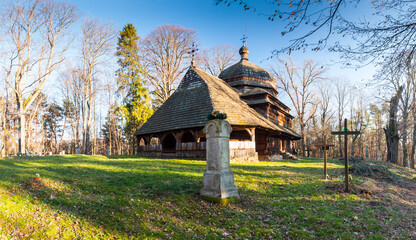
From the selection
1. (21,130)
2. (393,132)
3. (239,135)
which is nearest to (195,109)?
(239,135)

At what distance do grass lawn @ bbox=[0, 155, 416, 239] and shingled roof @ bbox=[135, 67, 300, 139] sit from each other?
274 inches

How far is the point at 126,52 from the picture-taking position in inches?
974

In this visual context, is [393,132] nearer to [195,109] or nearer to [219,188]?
[195,109]

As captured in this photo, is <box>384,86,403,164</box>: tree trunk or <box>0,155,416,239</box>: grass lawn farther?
<box>384,86,403,164</box>: tree trunk

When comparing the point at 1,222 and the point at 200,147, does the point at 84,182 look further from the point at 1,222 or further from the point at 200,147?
the point at 200,147

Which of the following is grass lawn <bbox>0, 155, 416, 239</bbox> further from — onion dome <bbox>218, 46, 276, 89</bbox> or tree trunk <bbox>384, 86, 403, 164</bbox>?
onion dome <bbox>218, 46, 276, 89</bbox>

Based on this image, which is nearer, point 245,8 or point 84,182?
point 245,8

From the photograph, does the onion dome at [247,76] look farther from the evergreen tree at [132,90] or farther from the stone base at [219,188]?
the stone base at [219,188]

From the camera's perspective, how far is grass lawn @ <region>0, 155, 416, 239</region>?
171 inches

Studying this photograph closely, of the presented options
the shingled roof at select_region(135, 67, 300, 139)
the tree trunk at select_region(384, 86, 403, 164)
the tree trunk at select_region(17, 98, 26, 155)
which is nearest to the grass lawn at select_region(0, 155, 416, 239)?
the shingled roof at select_region(135, 67, 300, 139)

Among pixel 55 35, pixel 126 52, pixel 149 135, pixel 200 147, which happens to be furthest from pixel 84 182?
pixel 126 52

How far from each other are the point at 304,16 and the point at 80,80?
28.9 metres

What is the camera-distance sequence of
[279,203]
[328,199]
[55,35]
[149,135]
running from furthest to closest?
[55,35] < [149,135] < [328,199] < [279,203]

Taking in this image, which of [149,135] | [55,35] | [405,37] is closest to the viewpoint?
[405,37]
